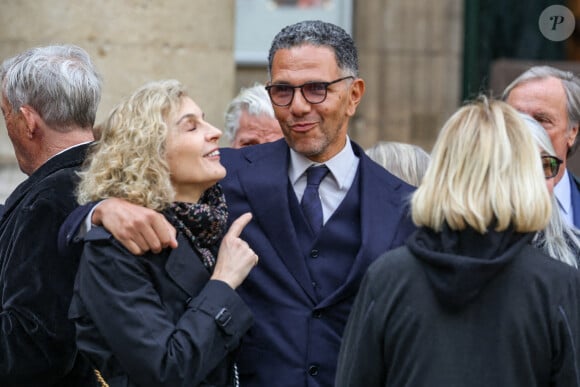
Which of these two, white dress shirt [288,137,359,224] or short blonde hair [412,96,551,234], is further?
white dress shirt [288,137,359,224]

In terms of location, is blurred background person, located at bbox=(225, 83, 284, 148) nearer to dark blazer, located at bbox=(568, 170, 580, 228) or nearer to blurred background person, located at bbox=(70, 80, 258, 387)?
dark blazer, located at bbox=(568, 170, 580, 228)

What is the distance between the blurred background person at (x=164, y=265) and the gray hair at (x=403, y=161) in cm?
120

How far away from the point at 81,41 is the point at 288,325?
3211 mm

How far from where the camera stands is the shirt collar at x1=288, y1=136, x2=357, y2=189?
4.25 meters

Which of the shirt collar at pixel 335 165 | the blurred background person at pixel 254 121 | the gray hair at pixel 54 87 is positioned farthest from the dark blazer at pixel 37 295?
→ the blurred background person at pixel 254 121

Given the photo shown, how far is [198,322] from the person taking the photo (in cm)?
371

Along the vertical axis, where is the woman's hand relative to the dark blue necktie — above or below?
below

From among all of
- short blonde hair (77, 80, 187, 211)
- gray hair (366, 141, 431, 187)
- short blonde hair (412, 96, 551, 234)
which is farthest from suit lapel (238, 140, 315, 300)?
gray hair (366, 141, 431, 187)

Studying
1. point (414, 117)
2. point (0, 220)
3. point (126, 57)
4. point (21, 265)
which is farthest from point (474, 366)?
point (414, 117)

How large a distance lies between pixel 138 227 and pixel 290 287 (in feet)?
1.99

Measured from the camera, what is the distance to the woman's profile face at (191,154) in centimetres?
389

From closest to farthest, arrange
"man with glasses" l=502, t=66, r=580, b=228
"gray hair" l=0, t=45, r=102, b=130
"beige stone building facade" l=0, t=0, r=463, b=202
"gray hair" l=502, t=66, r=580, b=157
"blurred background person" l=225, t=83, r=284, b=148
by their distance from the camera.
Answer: "gray hair" l=0, t=45, r=102, b=130
"man with glasses" l=502, t=66, r=580, b=228
"gray hair" l=502, t=66, r=580, b=157
"blurred background person" l=225, t=83, r=284, b=148
"beige stone building facade" l=0, t=0, r=463, b=202

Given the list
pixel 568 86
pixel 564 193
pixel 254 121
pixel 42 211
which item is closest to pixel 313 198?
pixel 42 211

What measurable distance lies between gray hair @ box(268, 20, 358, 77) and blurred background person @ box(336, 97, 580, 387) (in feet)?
3.02
